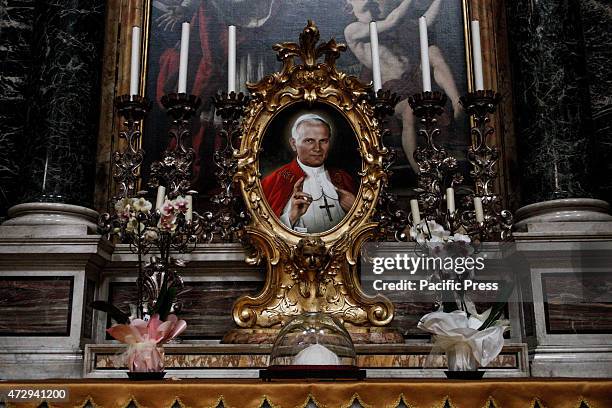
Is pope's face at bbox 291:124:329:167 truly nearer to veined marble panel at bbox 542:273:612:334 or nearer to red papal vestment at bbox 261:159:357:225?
red papal vestment at bbox 261:159:357:225

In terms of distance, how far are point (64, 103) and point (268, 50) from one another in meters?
1.66

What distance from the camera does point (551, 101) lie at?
15.7ft

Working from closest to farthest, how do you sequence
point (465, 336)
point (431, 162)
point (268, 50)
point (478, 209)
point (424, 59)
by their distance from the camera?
point (465, 336)
point (478, 209)
point (431, 162)
point (424, 59)
point (268, 50)

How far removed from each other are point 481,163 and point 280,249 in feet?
4.63

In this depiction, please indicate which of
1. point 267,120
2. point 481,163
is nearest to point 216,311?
point 267,120

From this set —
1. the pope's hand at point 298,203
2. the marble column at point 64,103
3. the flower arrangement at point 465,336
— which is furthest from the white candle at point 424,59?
the marble column at point 64,103

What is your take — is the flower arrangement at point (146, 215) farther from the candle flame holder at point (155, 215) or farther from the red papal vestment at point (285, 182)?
the red papal vestment at point (285, 182)

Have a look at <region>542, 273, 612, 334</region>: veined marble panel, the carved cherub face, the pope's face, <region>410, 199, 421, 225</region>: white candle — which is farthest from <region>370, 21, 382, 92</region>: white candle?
<region>542, 273, 612, 334</region>: veined marble panel

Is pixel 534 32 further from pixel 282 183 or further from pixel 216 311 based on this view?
pixel 216 311

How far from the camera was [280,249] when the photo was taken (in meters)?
4.44

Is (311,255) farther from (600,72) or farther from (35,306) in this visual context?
(600,72)

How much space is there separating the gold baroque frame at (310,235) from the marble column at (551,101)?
1.07 metres

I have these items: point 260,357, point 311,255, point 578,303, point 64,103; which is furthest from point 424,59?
point 64,103

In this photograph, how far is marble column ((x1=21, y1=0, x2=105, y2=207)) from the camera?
4691 mm
